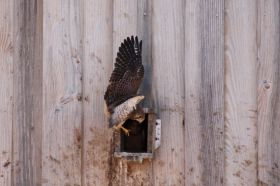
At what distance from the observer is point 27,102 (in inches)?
66.2

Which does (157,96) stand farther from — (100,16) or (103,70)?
(100,16)

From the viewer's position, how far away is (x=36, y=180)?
1.68 metres

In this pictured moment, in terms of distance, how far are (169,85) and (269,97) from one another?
337mm

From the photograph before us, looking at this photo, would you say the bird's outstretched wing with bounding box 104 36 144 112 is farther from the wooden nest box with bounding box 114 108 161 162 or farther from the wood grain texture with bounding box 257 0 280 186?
the wood grain texture with bounding box 257 0 280 186

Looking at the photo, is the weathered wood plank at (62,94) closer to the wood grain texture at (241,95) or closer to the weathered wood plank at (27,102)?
the weathered wood plank at (27,102)

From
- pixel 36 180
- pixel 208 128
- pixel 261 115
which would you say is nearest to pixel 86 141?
pixel 36 180

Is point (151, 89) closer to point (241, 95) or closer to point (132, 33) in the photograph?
point (132, 33)

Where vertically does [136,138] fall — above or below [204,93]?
below

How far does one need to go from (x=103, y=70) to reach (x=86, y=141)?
0.25 meters

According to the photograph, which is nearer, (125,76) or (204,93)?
(125,76)

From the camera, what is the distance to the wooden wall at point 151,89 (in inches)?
63.9

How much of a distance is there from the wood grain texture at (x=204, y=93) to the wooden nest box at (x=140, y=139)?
0.12 metres

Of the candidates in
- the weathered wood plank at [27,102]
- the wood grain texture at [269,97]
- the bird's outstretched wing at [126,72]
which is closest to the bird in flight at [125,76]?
the bird's outstretched wing at [126,72]

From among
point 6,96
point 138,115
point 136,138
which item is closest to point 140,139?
point 136,138
